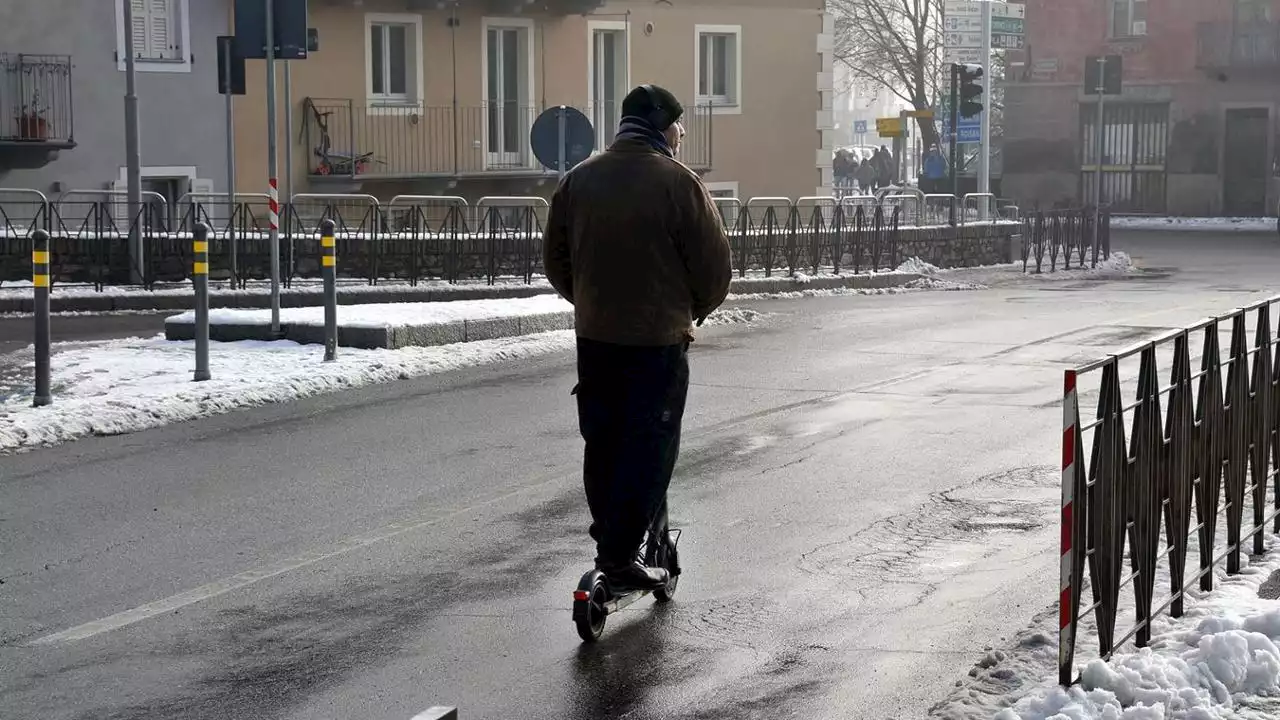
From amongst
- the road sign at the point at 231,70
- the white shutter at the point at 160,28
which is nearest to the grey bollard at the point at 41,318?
Answer: the road sign at the point at 231,70

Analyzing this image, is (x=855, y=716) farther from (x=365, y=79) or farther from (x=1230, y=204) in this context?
(x=1230, y=204)

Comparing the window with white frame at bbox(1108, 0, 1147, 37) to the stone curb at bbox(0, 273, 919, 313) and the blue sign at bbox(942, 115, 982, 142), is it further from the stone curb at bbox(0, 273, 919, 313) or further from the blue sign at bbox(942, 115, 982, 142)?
the stone curb at bbox(0, 273, 919, 313)

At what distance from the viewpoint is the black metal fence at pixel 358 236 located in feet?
72.5

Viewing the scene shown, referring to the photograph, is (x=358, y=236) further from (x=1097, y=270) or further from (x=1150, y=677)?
(x=1150, y=677)

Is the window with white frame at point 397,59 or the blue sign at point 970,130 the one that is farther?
the blue sign at point 970,130

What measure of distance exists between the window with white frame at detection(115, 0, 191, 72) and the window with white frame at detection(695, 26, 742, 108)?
10.8m

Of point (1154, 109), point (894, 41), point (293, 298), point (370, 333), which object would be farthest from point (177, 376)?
point (894, 41)

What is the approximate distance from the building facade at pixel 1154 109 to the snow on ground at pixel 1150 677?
47.5 metres

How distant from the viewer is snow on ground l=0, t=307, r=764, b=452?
11352mm

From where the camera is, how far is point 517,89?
32.9 meters

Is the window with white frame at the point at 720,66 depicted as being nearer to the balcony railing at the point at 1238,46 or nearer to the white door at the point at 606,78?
the white door at the point at 606,78

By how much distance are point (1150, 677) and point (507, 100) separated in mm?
28116

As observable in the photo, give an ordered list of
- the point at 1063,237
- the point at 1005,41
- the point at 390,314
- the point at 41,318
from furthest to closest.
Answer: the point at 1005,41 < the point at 1063,237 < the point at 390,314 < the point at 41,318

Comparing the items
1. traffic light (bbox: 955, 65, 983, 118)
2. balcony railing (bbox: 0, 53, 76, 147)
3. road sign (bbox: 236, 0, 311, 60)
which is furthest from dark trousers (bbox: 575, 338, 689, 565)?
traffic light (bbox: 955, 65, 983, 118)
